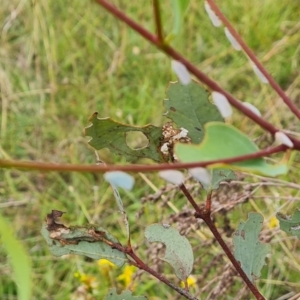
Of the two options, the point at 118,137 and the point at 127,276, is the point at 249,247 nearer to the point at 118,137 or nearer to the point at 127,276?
the point at 118,137

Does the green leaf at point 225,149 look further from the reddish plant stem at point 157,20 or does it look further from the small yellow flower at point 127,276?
the small yellow flower at point 127,276

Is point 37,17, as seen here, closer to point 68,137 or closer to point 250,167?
point 68,137

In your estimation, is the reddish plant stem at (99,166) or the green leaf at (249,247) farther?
the green leaf at (249,247)

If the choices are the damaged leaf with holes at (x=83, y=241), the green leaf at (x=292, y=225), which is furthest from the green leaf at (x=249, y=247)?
the damaged leaf with holes at (x=83, y=241)

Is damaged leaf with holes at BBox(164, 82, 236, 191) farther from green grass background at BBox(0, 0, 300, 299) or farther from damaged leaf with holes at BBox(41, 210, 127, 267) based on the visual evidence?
green grass background at BBox(0, 0, 300, 299)

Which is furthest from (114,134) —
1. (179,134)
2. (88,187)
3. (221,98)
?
(88,187)

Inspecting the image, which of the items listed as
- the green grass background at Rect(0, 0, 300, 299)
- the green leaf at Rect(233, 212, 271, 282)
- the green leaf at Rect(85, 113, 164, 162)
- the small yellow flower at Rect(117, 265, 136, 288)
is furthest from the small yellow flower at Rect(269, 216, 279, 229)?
the green leaf at Rect(85, 113, 164, 162)

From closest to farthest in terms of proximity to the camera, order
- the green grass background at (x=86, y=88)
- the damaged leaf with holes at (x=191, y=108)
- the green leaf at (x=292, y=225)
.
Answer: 1. the damaged leaf with holes at (x=191, y=108)
2. the green leaf at (x=292, y=225)
3. the green grass background at (x=86, y=88)
